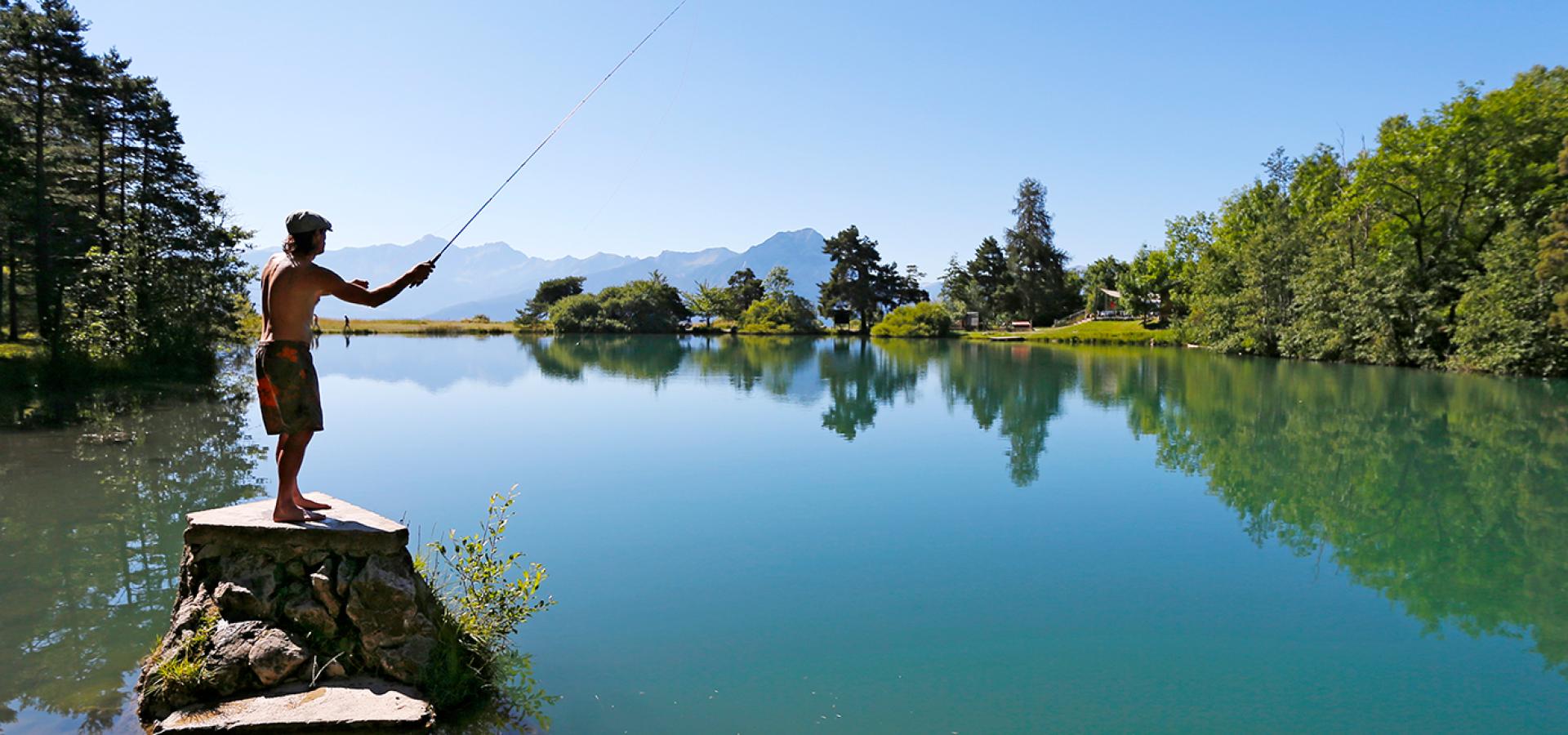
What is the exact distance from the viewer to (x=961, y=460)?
12.7 meters

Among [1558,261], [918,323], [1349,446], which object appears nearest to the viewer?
[1349,446]

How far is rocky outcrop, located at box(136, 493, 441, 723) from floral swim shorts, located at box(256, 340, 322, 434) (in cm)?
58

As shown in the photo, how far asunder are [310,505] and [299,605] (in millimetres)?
640

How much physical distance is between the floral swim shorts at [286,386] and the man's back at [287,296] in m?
0.07

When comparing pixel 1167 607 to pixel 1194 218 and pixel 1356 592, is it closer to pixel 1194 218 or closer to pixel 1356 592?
pixel 1356 592

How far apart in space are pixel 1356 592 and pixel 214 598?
845cm

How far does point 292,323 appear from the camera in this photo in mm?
4398

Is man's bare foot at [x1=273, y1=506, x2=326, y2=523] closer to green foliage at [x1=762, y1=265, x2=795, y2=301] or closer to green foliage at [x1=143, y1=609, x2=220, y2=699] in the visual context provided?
green foliage at [x1=143, y1=609, x2=220, y2=699]

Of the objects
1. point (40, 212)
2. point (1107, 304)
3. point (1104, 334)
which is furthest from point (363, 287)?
point (1107, 304)

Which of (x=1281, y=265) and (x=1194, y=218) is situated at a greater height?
(x=1194, y=218)

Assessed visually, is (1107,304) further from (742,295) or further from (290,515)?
(290,515)

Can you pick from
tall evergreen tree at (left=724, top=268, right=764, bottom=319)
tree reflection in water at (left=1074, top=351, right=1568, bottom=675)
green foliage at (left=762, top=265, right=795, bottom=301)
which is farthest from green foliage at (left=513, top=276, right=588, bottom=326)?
tree reflection in water at (left=1074, top=351, right=1568, bottom=675)

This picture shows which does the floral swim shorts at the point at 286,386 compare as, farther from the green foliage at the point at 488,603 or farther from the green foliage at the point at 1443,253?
the green foliage at the point at 1443,253

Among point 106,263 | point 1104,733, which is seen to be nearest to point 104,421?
point 106,263
